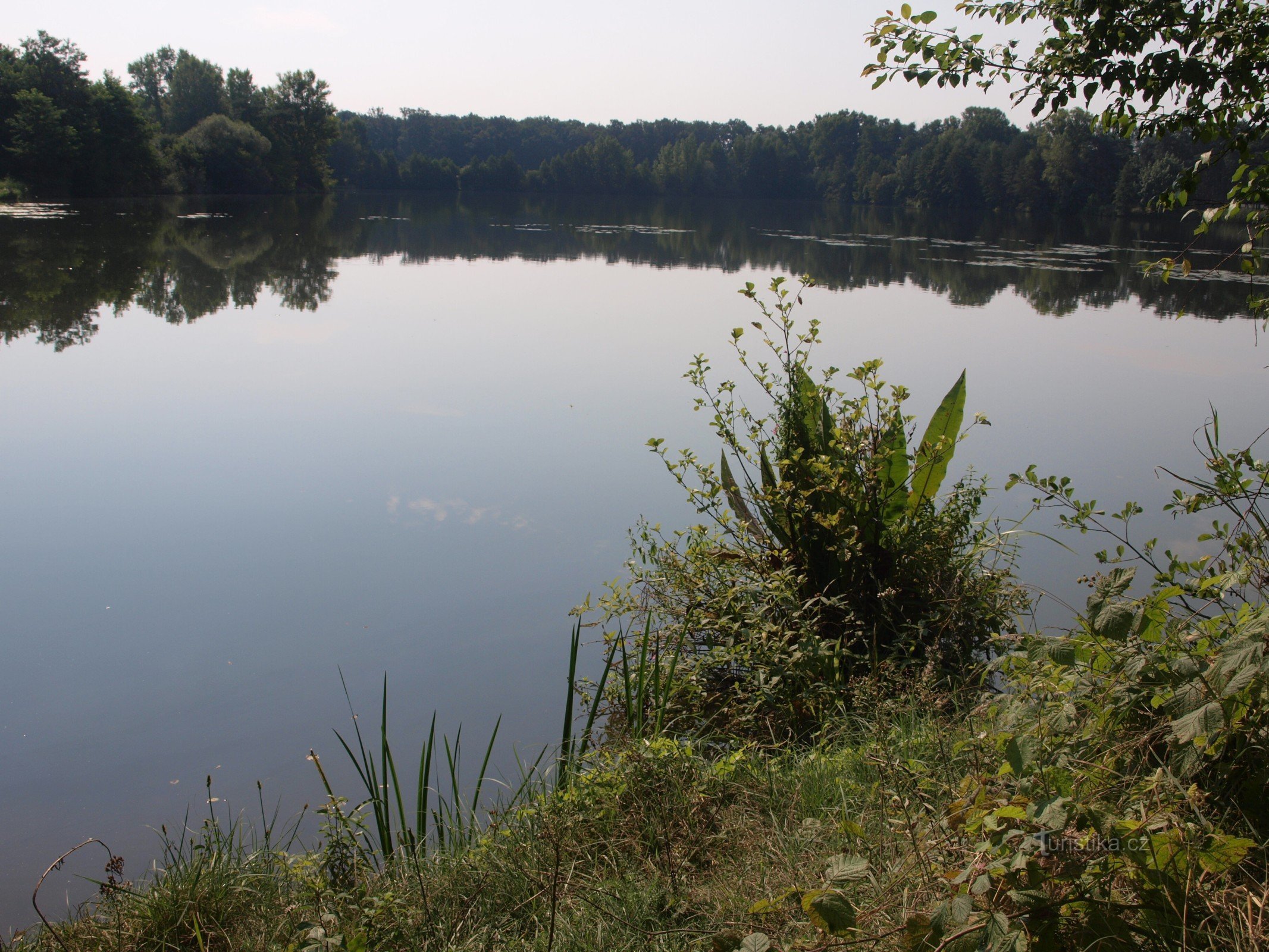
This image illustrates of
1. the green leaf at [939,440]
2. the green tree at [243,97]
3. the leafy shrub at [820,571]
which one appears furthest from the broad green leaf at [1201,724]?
the green tree at [243,97]

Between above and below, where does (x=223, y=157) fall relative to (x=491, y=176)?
below

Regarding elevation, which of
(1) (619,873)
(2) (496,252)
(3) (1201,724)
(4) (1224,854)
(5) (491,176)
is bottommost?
(1) (619,873)

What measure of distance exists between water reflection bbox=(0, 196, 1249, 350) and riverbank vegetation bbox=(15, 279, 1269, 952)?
221 cm

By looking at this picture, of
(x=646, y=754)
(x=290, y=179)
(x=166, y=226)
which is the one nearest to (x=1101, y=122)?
(x=646, y=754)

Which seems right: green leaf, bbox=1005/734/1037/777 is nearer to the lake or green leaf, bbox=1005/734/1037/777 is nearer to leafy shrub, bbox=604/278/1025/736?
leafy shrub, bbox=604/278/1025/736

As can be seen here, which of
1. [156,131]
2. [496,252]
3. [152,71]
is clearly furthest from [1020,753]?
[152,71]

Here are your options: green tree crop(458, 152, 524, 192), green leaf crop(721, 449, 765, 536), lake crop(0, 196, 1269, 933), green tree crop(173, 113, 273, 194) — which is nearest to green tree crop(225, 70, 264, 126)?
green tree crop(173, 113, 273, 194)

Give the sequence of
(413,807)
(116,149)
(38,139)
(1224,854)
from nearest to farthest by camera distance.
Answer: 1. (1224,854)
2. (413,807)
3. (38,139)
4. (116,149)

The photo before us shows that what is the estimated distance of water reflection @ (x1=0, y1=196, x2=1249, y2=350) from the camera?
11.3m

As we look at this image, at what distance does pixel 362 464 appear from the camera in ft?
17.9

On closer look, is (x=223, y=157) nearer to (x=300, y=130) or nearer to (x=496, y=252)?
(x=300, y=130)

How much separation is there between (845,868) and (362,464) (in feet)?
15.0

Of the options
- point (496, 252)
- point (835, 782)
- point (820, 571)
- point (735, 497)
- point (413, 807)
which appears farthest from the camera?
point (496, 252)

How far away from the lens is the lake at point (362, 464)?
9.80ft
